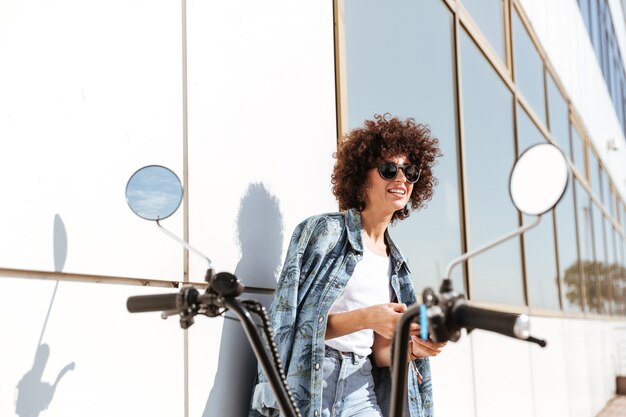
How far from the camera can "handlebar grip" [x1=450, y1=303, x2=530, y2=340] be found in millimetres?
1193

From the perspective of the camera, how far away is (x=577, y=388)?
916cm

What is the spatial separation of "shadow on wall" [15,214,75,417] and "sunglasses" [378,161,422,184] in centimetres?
124

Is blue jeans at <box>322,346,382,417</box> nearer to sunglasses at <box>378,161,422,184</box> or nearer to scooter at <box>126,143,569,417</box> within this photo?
sunglasses at <box>378,161,422,184</box>

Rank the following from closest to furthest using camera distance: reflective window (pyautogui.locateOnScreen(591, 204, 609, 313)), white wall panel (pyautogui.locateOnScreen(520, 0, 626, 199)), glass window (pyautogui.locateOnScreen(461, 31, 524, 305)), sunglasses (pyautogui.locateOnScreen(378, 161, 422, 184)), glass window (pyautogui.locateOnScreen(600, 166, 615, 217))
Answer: sunglasses (pyautogui.locateOnScreen(378, 161, 422, 184)) → glass window (pyautogui.locateOnScreen(461, 31, 524, 305)) → white wall panel (pyautogui.locateOnScreen(520, 0, 626, 199)) → reflective window (pyautogui.locateOnScreen(591, 204, 609, 313)) → glass window (pyautogui.locateOnScreen(600, 166, 615, 217))

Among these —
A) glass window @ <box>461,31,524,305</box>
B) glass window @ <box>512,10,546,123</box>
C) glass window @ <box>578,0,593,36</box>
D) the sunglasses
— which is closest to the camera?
the sunglasses

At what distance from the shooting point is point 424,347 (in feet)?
7.44

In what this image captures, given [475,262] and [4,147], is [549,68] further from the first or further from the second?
[4,147]

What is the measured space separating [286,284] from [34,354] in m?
0.92

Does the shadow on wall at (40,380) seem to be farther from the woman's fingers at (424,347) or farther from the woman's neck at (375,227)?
the woman's neck at (375,227)

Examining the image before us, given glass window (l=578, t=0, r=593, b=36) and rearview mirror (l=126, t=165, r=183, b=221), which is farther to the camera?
glass window (l=578, t=0, r=593, b=36)

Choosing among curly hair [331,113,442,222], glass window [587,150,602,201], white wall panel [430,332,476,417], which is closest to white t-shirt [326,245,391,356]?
curly hair [331,113,442,222]

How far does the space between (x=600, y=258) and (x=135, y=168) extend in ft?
40.2

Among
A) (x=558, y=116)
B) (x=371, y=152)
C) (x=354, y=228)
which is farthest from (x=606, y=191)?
(x=354, y=228)

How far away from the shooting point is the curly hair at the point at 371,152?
2.77m
